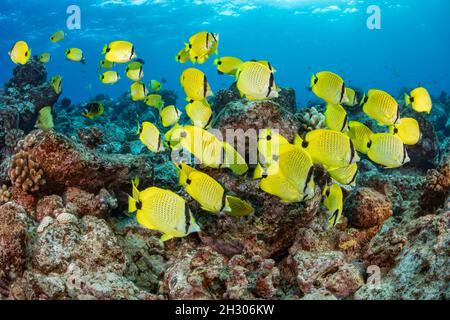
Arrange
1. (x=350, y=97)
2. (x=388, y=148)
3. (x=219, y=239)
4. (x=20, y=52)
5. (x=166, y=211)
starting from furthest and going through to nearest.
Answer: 1. (x=20, y=52)
2. (x=350, y=97)
3. (x=219, y=239)
4. (x=388, y=148)
5. (x=166, y=211)

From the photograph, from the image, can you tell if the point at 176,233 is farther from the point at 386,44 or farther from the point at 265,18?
the point at 386,44

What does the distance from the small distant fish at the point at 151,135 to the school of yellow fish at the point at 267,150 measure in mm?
13

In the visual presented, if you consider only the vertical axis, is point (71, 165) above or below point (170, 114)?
below

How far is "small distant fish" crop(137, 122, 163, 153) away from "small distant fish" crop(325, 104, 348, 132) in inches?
85.0

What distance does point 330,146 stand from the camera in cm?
293

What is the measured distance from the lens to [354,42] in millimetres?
101438

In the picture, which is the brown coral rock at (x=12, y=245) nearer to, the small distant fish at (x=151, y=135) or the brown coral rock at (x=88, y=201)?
the brown coral rock at (x=88, y=201)

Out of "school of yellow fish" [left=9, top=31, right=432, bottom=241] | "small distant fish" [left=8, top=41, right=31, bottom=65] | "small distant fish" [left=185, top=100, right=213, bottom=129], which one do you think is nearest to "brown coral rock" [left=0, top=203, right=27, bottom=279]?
"school of yellow fish" [left=9, top=31, right=432, bottom=241]

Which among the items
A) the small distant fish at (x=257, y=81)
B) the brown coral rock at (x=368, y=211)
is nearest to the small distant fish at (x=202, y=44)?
the small distant fish at (x=257, y=81)

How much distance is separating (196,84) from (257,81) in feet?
→ 2.94

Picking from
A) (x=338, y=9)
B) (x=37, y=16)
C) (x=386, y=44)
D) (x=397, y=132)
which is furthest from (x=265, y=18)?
(x=386, y=44)

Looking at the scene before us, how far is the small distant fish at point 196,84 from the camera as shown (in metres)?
4.02

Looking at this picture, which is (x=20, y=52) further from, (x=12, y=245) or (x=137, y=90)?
(x=12, y=245)

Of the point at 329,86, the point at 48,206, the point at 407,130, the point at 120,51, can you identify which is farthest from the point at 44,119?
the point at 407,130
